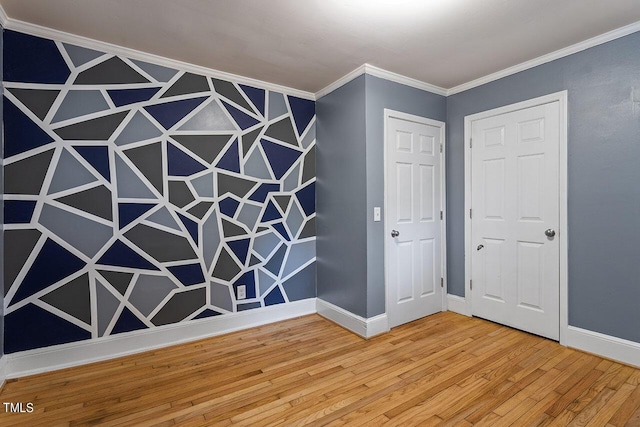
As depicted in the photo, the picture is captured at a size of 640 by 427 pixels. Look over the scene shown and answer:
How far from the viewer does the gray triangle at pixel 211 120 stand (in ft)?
9.59

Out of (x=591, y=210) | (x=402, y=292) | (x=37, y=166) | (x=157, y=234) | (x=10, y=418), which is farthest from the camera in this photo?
(x=402, y=292)

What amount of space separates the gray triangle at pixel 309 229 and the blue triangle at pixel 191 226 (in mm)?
1140

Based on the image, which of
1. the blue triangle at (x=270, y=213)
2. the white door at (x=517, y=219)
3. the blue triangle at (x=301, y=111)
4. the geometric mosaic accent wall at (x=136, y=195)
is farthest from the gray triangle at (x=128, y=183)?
the white door at (x=517, y=219)

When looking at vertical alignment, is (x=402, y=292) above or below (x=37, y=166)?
below

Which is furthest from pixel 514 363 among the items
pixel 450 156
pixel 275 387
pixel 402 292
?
pixel 450 156

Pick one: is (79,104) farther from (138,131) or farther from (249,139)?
(249,139)

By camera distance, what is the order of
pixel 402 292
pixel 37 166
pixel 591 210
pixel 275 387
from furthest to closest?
pixel 402 292
pixel 591 210
pixel 37 166
pixel 275 387

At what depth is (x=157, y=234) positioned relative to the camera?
9.04ft

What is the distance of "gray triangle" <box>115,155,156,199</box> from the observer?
2602 mm

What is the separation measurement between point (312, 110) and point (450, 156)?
168 cm

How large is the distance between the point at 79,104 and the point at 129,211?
0.91m

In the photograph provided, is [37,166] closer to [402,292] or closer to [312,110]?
[312,110]

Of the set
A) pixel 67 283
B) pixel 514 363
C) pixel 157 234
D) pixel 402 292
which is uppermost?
pixel 157 234

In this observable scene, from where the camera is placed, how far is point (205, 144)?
2.98 m
